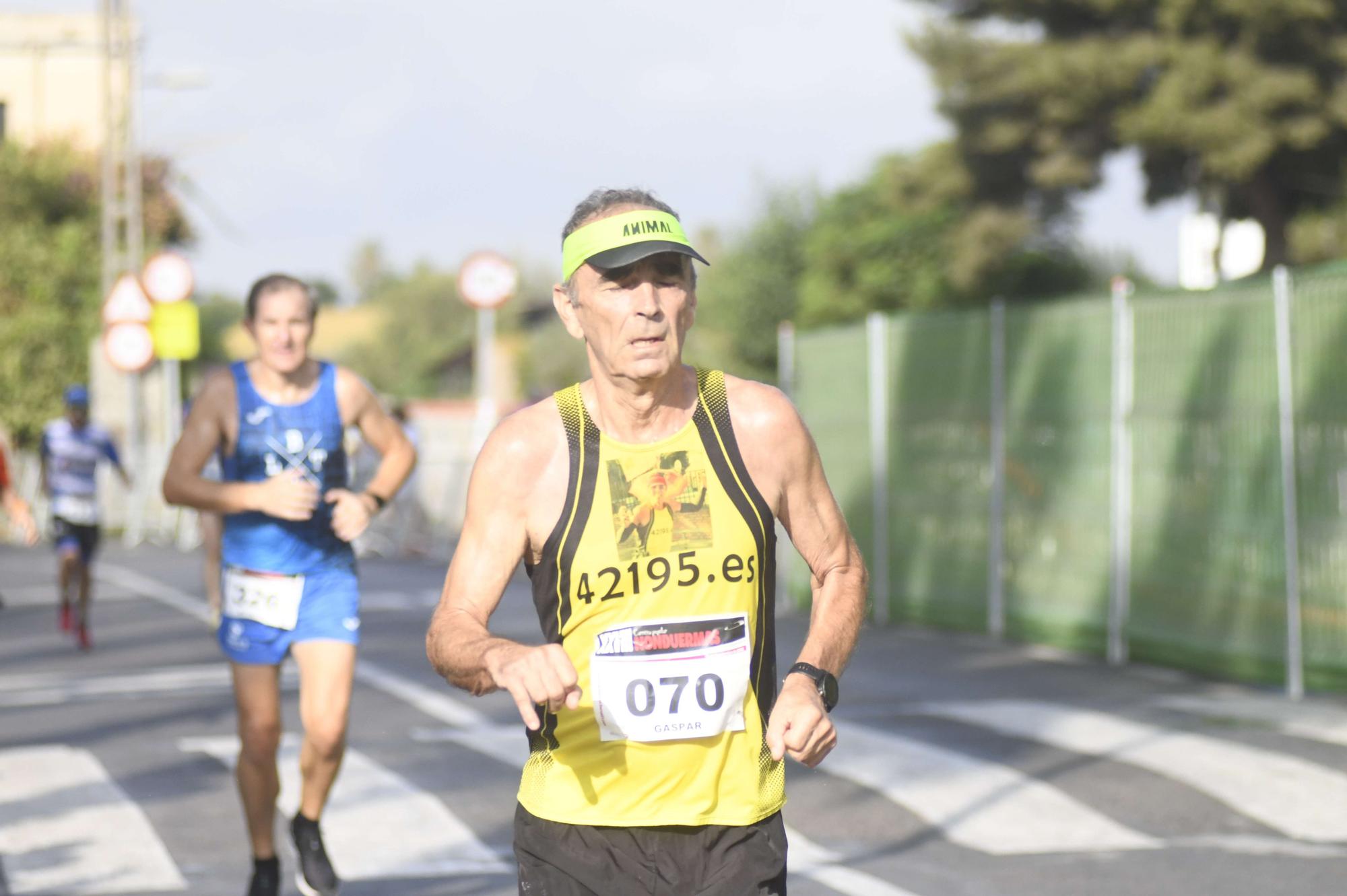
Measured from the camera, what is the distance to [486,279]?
24.0 meters

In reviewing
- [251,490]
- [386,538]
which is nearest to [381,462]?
[251,490]

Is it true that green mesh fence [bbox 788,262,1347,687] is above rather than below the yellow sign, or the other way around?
below

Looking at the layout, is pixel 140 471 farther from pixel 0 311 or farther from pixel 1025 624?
pixel 1025 624

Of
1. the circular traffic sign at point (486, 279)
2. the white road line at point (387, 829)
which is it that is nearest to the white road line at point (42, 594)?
the circular traffic sign at point (486, 279)

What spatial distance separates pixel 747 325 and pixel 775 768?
7084 cm

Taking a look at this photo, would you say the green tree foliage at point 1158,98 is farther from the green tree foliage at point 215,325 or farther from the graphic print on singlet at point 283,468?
the graphic print on singlet at point 283,468

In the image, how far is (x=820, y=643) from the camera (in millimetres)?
3801

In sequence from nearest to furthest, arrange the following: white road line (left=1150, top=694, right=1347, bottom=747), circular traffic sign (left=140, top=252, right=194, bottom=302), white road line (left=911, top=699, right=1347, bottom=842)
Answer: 1. white road line (left=911, top=699, right=1347, bottom=842)
2. white road line (left=1150, top=694, right=1347, bottom=747)
3. circular traffic sign (left=140, top=252, right=194, bottom=302)

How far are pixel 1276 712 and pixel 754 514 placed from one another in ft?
26.0

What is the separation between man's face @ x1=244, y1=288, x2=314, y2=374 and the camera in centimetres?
677

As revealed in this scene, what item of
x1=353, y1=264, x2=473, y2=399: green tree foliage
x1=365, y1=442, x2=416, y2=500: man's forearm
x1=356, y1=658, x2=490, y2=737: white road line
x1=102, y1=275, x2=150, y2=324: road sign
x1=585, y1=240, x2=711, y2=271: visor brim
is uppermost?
x1=353, y1=264, x2=473, y2=399: green tree foliage

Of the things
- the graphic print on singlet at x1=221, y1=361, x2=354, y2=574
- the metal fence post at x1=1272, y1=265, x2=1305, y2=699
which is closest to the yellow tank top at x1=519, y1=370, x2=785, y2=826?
the graphic print on singlet at x1=221, y1=361, x2=354, y2=574

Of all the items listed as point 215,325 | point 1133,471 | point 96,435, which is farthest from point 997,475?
point 215,325

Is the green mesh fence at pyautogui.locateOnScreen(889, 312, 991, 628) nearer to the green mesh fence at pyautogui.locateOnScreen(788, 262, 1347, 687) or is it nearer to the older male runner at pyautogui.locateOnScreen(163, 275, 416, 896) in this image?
the green mesh fence at pyautogui.locateOnScreen(788, 262, 1347, 687)
